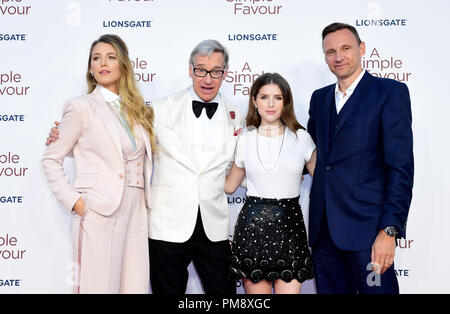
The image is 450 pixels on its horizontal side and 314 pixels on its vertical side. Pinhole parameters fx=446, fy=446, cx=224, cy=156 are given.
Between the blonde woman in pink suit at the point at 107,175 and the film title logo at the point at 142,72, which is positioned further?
the film title logo at the point at 142,72

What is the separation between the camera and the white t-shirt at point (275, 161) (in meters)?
2.58

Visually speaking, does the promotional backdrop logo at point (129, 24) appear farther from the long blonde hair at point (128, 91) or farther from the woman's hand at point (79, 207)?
the woman's hand at point (79, 207)

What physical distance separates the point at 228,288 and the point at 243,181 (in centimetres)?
67

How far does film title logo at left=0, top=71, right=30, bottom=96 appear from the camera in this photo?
11.6 ft

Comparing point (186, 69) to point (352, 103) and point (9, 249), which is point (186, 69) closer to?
point (352, 103)

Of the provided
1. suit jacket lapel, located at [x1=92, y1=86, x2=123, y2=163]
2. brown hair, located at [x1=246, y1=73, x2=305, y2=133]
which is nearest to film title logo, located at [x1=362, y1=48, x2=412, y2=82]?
brown hair, located at [x1=246, y1=73, x2=305, y2=133]

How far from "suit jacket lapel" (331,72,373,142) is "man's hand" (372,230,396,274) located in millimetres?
583

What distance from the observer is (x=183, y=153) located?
262 centimetres

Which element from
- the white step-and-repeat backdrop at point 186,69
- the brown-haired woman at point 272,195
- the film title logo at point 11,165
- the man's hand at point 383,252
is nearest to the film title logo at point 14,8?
the white step-and-repeat backdrop at point 186,69

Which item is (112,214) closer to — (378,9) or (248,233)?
(248,233)

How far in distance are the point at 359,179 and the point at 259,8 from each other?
174 centimetres

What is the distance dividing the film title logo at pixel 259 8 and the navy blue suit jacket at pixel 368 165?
1.27 meters

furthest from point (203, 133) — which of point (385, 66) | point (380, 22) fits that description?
point (380, 22)
